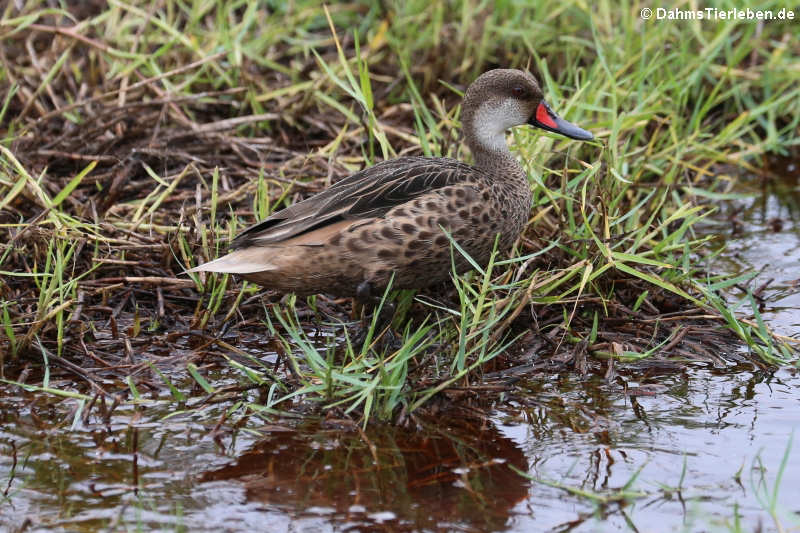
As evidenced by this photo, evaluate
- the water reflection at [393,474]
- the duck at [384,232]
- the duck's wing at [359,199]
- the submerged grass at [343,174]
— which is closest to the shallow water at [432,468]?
the water reflection at [393,474]

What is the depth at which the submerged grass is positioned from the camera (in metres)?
4.08

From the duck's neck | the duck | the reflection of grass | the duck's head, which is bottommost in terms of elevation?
the reflection of grass

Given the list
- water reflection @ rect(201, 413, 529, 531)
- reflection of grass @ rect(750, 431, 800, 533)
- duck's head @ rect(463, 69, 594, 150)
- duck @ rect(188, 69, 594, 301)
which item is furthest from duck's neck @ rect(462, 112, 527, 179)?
reflection of grass @ rect(750, 431, 800, 533)

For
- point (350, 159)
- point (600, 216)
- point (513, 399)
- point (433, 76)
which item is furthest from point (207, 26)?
point (513, 399)

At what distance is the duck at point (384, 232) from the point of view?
4.07 meters

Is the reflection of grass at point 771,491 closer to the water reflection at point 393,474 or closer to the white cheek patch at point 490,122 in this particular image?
the water reflection at point 393,474

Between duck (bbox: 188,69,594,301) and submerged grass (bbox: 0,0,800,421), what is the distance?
181mm

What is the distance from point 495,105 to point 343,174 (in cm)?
92

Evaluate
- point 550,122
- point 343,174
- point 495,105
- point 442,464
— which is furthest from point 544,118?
point 442,464

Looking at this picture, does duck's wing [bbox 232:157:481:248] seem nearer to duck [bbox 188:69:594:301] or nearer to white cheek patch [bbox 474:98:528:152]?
duck [bbox 188:69:594:301]

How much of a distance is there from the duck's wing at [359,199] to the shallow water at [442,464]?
620 mm

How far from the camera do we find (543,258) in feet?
15.0

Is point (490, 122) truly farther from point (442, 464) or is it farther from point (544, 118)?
point (442, 464)

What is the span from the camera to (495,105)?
4641mm
